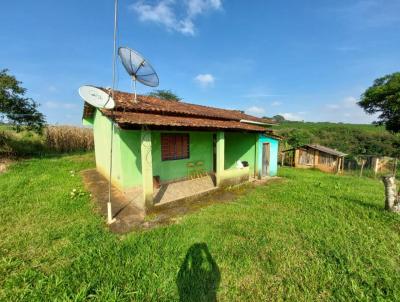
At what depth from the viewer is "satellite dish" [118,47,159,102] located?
19.0 ft

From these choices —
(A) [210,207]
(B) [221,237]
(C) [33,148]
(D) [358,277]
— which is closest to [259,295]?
(B) [221,237]

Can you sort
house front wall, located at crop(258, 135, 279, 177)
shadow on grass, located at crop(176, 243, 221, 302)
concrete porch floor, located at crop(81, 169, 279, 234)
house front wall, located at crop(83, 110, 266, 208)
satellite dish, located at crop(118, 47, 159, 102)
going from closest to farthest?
1. shadow on grass, located at crop(176, 243, 221, 302)
2. concrete porch floor, located at crop(81, 169, 279, 234)
3. house front wall, located at crop(83, 110, 266, 208)
4. satellite dish, located at crop(118, 47, 159, 102)
5. house front wall, located at crop(258, 135, 279, 177)

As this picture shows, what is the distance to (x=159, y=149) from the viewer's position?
25.8 ft

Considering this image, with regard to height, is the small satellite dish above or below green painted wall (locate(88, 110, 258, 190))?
above

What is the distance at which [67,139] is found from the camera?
1722cm

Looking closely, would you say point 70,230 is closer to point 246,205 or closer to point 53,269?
point 53,269

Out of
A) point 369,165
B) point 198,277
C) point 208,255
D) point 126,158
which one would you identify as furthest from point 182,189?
point 369,165

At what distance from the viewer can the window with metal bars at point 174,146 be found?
26.5 ft

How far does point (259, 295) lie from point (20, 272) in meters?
3.98

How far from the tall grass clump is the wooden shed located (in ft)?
70.6

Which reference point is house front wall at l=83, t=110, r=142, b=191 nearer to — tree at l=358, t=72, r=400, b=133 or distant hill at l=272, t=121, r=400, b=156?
tree at l=358, t=72, r=400, b=133

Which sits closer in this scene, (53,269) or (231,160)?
(53,269)

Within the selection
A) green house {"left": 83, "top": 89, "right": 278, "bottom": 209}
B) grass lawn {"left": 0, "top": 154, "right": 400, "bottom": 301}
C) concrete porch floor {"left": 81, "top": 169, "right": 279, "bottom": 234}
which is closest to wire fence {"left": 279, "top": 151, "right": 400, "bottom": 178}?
green house {"left": 83, "top": 89, "right": 278, "bottom": 209}

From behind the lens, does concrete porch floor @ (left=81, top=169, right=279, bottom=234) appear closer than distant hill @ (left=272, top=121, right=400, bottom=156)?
Yes
